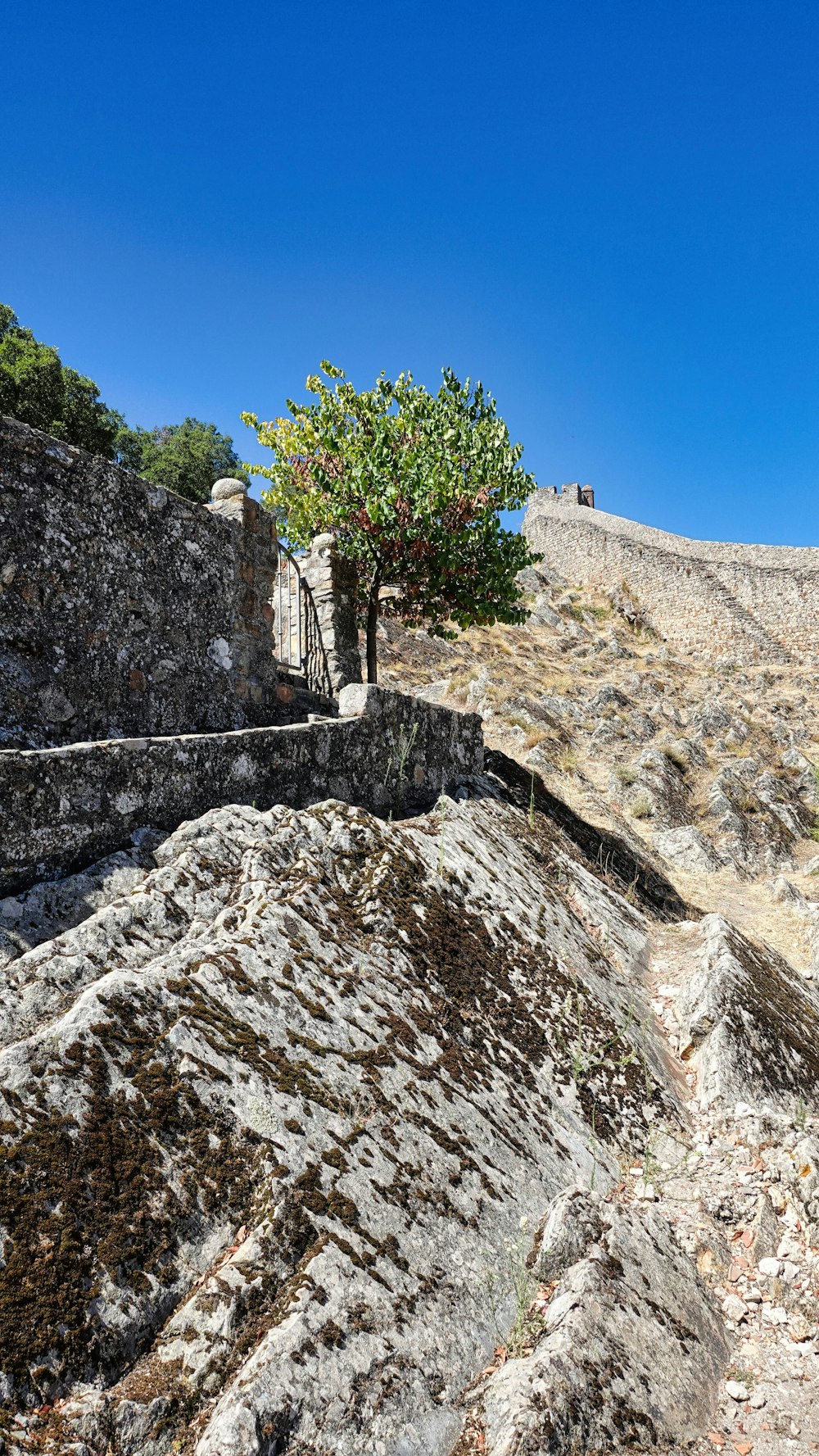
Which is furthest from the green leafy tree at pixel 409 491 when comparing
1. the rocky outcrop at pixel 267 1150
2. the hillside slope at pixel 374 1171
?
the rocky outcrop at pixel 267 1150

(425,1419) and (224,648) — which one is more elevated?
(224,648)

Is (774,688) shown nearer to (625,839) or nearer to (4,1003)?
(625,839)

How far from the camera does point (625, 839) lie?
14.6 metres

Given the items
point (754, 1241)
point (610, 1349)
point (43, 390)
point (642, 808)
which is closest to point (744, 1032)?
point (754, 1241)

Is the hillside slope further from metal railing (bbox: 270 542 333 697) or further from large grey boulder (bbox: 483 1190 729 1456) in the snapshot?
metal railing (bbox: 270 542 333 697)

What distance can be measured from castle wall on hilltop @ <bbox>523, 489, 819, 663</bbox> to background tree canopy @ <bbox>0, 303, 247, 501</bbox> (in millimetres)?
20823

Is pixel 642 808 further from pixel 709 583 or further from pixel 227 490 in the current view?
pixel 709 583

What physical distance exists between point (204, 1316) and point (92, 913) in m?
2.18

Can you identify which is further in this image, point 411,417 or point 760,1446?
point 411,417

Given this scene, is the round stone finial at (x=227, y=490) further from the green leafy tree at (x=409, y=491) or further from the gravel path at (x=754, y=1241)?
the gravel path at (x=754, y=1241)

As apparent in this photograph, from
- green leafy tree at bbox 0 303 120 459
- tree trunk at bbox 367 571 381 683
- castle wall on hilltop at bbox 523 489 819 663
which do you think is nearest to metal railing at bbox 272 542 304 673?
tree trunk at bbox 367 571 381 683

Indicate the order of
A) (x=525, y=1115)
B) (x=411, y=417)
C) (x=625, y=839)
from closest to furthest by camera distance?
(x=525, y=1115) → (x=411, y=417) → (x=625, y=839)

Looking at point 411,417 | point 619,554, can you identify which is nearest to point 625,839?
point 411,417

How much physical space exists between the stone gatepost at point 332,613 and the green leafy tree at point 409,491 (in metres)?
0.41
